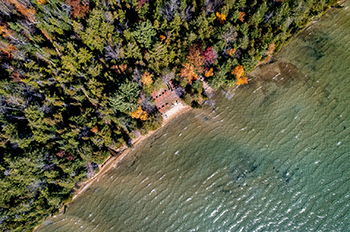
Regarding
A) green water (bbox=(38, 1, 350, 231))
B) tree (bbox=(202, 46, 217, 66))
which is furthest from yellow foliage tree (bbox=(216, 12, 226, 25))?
green water (bbox=(38, 1, 350, 231))

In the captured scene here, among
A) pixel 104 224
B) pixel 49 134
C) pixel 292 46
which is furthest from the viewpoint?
pixel 292 46

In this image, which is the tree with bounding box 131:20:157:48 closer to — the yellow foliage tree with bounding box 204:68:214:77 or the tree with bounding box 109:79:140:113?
the tree with bounding box 109:79:140:113

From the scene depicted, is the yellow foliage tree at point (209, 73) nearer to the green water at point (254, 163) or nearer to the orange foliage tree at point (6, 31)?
the green water at point (254, 163)

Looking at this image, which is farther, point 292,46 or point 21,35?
point 292,46

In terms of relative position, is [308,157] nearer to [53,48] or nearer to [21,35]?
[53,48]

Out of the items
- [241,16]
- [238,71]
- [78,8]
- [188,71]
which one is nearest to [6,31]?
[78,8]

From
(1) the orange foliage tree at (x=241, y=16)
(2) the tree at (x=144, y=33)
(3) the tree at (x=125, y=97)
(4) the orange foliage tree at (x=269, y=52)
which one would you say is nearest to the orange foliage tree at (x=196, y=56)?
(2) the tree at (x=144, y=33)

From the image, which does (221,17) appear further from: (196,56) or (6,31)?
(6,31)

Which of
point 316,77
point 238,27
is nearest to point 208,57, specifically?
point 238,27
